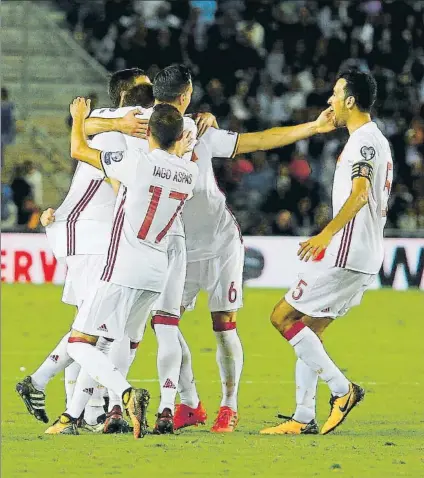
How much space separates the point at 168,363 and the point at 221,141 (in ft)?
4.64

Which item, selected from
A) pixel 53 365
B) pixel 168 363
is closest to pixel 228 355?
pixel 168 363

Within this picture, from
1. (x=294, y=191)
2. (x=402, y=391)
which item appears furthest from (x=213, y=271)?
(x=294, y=191)

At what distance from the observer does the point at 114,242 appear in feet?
24.6

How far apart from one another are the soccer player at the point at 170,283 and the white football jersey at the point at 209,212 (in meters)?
0.32

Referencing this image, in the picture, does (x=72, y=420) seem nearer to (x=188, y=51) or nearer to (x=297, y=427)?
(x=297, y=427)

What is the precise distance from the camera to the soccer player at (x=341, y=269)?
313 inches

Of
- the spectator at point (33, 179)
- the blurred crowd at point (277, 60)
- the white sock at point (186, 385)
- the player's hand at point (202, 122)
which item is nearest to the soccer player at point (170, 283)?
A: the player's hand at point (202, 122)

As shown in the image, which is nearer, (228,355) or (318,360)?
(318,360)

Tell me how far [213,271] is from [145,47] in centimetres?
1472

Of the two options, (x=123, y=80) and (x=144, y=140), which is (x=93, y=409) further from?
(x=123, y=80)

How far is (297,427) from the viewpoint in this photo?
803 centimetres

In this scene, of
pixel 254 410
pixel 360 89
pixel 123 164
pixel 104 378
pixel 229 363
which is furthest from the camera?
pixel 254 410

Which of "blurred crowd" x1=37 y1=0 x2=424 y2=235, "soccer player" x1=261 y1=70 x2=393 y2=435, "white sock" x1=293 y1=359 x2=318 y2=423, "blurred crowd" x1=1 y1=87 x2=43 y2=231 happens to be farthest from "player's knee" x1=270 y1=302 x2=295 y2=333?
"blurred crowd" x1=37 y1=0 x2=424 y2=235

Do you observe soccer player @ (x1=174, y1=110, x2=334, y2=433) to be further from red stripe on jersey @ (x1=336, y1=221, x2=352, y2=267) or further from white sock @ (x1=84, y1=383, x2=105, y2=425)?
red stripe on jersey @ (x1=336, y1=221, x2=352, y2=267)
